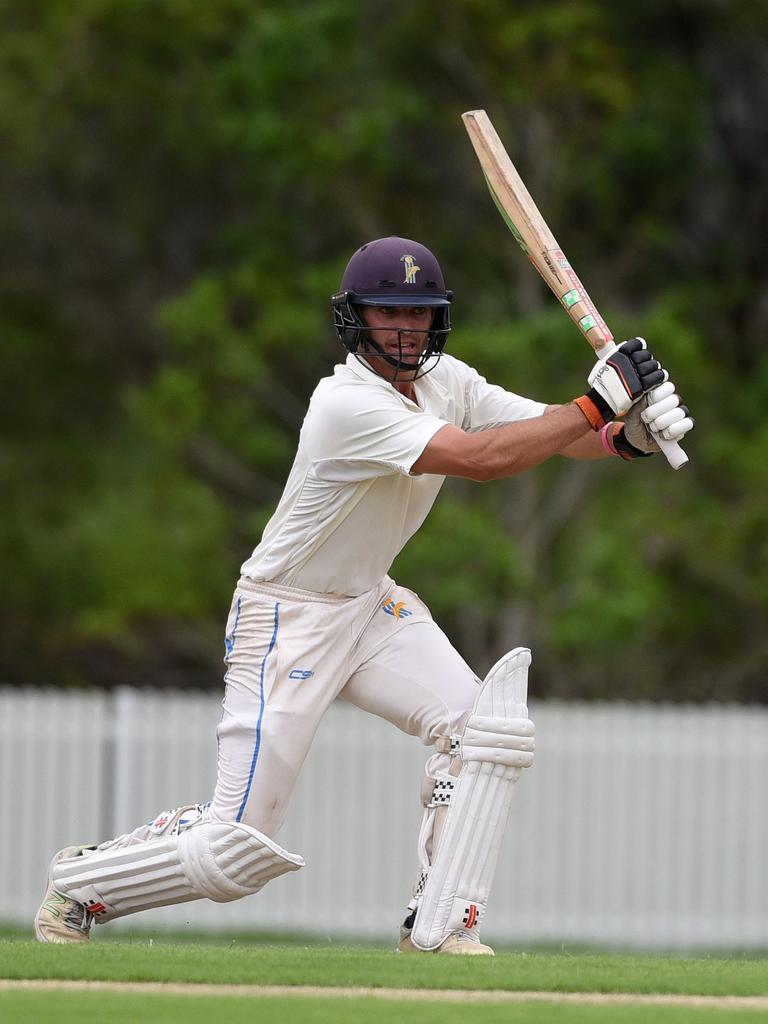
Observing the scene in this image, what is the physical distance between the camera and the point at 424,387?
5441 mm

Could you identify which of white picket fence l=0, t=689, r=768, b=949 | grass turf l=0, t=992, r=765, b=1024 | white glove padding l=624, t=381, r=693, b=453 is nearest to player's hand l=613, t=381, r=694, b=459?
white glove padding l=624, t=381, r=693, b=453

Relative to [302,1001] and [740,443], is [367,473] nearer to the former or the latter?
[302,1001]

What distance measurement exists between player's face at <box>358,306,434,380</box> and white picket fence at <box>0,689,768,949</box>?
5735 mm

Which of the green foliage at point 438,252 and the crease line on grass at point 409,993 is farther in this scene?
the green foliage at point 438,252

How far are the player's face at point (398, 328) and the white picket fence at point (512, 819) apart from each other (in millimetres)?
5735

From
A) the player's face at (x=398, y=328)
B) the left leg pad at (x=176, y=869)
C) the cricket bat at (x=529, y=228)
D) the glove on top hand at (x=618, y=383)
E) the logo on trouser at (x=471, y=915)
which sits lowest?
the logo on trouser at (x=471, y=915)

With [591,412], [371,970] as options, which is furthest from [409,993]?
[591,412]

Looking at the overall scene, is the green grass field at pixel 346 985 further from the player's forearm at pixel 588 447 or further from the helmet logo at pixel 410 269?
the helmet logo at pixel 410 269

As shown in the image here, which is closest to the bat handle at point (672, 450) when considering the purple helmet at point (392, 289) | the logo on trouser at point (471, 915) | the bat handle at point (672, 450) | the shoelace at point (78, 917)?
the bat handle at point (672, 450)

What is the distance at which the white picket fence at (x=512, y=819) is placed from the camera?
10828 millimetres

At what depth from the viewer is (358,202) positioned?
1571 centimetres

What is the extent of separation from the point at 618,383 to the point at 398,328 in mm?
643

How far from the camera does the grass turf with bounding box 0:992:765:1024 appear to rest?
3.82 metres

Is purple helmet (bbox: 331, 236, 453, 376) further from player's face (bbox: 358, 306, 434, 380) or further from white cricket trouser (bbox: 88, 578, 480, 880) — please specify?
white cricket trouser (bbox: 88, 578, 480, 880)
